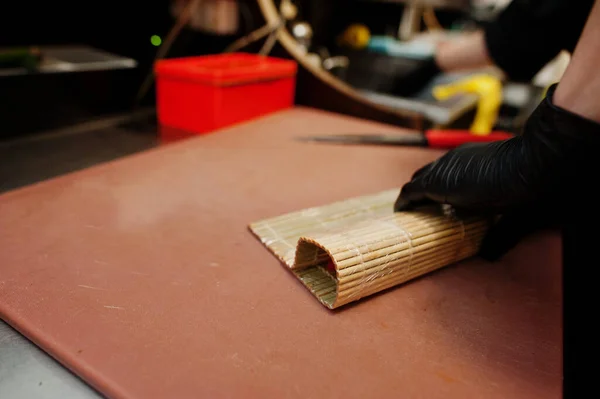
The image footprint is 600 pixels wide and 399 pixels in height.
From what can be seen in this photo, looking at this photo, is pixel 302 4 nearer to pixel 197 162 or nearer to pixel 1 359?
pixel 197 162

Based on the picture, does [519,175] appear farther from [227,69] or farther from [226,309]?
[227,69]

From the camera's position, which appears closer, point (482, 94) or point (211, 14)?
point (211, 14)

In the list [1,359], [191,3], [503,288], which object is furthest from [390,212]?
[191,3]

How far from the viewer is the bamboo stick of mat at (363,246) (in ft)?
2.10

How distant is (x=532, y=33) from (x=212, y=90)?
3.27 feet

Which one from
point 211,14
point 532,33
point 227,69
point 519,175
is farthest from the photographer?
point 211,14

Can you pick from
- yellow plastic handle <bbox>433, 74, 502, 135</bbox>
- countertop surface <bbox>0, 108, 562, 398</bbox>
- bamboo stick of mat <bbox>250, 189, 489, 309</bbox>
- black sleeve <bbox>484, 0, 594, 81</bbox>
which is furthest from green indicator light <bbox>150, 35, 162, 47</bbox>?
yellow plastic handle <bbox>433, 74, 502, 135</bbox>

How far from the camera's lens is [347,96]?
67.2 inches

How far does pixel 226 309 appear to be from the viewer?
2.05ft

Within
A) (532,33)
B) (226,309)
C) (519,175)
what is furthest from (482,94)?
(226,309)

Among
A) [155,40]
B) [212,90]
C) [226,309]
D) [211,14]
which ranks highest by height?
[211,14]

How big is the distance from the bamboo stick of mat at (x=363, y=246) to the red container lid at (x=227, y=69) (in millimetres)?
677

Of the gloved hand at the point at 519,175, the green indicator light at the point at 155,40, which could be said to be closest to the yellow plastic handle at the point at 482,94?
the green indicator light at the point at 155,40

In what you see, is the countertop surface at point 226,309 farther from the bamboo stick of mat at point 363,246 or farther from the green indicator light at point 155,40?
the green indicator light at point 155,40
